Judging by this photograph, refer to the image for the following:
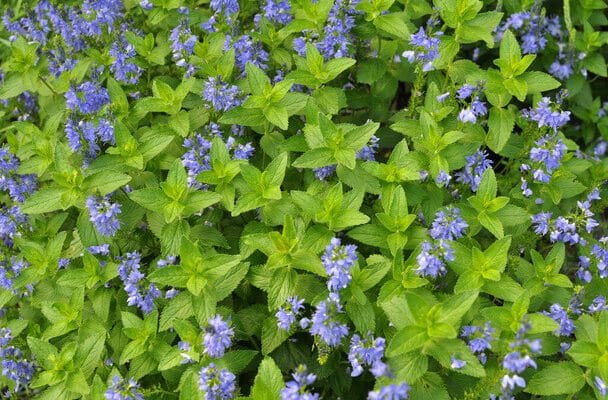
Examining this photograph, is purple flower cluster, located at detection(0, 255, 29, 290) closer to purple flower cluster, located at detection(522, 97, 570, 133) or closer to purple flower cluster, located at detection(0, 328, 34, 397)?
purple flower cluster, located at detection(0, 328, 34, 397)

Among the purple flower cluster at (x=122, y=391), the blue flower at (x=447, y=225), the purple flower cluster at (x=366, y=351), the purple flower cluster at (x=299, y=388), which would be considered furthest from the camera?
the blue flower at (x=447, y=225)

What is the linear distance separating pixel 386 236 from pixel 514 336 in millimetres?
906

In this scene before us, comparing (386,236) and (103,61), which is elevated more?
(103,61)

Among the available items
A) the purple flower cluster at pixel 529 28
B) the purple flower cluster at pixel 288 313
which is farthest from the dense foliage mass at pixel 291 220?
the purple flower cluster at pixel 529 28

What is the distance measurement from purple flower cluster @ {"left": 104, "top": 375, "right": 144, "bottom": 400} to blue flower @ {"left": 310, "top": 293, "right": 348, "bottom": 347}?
103 cm

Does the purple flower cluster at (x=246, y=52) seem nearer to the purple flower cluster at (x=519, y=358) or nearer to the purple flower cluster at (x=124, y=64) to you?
the purple flower cluster at (x=124, y=64)

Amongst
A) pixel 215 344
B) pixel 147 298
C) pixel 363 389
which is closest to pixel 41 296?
pixel 147 298

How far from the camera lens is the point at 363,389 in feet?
13.6

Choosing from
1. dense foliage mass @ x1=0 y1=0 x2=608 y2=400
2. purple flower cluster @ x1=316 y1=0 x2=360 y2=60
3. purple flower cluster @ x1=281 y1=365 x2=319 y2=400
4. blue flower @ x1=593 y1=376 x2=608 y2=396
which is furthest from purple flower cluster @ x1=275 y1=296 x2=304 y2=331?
purple flower cluster @ x1=316 y1=0 x2=360 y2=60

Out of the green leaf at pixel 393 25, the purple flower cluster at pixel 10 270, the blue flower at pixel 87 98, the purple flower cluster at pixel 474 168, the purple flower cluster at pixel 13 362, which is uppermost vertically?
the green leaf at pixel 393 25

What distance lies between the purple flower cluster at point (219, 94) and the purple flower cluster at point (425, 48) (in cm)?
120

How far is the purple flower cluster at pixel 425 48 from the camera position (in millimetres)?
4273

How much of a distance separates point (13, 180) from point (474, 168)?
323cm

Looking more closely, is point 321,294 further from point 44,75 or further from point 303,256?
point 44,75
